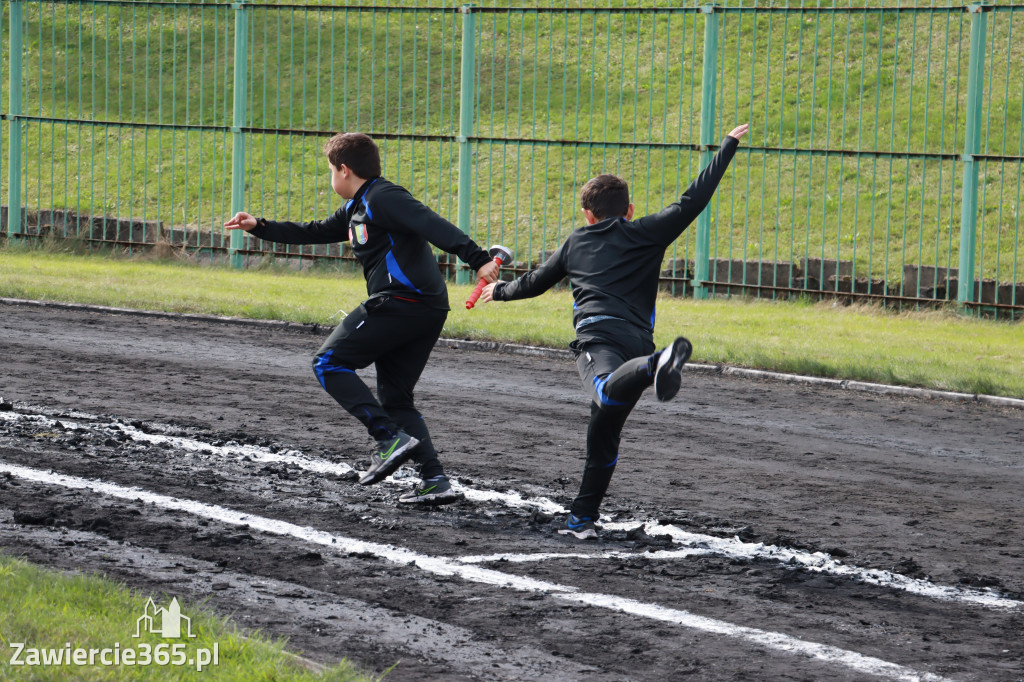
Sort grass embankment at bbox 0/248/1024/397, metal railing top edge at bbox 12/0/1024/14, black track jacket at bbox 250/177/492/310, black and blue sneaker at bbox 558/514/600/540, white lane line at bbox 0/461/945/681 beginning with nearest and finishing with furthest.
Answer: white lane line at bbox 0/461/945/681, black and blue sneaker at bbox 558/514/600/540, black track jacket at bbox 250/177/492/310, grass embankment at bbox 0/248/1024/397, metal railing top edge at bbox 12/0/1024/14

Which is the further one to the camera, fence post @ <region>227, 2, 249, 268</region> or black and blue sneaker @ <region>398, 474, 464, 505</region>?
fence post @ <region>227, 2, 249, 268</region>

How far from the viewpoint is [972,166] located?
14.4m

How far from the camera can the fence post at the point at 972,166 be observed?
1430cm

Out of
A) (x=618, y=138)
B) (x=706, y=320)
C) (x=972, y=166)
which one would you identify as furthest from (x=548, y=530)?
(x=618, y=138)

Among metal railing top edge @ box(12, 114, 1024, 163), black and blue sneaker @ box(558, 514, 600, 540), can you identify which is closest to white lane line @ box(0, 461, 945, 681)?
black and blue sneaker @ box(558, 514, 600, 540)

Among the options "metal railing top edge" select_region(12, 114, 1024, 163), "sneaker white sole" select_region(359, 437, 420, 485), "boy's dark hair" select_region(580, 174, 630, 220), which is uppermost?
"metal railing top edge" select_region(12, 114, 1024, 163)

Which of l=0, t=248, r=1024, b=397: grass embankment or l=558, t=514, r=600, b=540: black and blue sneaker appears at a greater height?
l=0, t=248, r=1024, b=397: grass embankment

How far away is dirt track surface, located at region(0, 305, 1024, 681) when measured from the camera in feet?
14.7

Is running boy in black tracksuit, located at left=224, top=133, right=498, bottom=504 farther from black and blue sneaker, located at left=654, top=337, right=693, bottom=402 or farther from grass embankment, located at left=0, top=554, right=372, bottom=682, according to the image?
grass embankment, located at left=0, top=554, right=372, bottom=682

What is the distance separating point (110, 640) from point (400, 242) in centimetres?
280

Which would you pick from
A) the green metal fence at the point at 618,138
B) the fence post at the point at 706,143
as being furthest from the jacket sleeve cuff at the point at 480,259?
the fence post at the point at 706,143

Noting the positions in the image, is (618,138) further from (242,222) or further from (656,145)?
(242,222)

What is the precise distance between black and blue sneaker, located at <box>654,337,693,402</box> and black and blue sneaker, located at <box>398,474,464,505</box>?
4.62 ft

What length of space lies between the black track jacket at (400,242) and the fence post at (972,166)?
30.2ft
